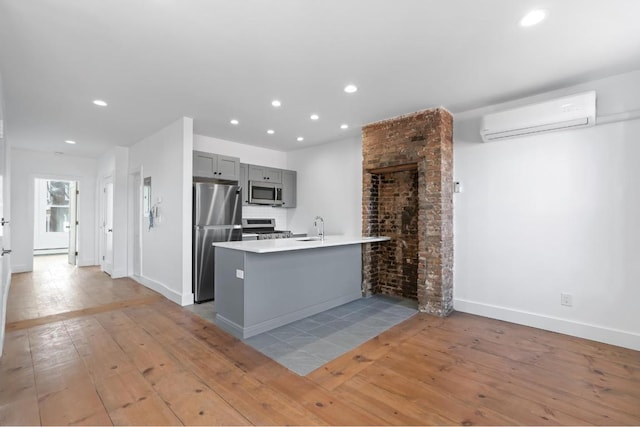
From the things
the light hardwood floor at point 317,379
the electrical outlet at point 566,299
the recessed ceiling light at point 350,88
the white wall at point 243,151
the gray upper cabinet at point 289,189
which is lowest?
the light hardwood floor at point 317,379

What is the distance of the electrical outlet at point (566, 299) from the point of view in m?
3.14

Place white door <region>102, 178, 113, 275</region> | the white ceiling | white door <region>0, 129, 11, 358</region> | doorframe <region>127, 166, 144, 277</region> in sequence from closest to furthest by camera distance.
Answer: the white ceiling → white door <region>0, 129, 11, 358</region> → doorframe <region>127, 166, 144, 277</region> → white door <region>102, 178, 113, 275</region>

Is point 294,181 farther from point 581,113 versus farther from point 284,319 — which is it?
point 581,113

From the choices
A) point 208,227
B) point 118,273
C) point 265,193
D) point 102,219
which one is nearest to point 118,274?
point 118,273

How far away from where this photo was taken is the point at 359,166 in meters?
5.07

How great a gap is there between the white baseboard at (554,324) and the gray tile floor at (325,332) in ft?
2.50

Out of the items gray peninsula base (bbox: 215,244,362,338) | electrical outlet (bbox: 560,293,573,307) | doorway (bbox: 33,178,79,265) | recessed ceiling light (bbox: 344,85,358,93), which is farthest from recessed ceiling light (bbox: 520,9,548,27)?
doorway (bbox: 33,178,79,265)

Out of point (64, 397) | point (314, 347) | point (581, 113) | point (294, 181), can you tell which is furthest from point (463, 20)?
point (294, 181)

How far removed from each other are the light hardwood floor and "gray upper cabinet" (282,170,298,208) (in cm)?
321

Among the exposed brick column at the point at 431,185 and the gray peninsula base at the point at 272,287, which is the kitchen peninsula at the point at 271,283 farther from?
the exposed brick column at the point at 431,185

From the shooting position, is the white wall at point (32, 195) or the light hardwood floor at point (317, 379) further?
the white wall at point (32, 195)

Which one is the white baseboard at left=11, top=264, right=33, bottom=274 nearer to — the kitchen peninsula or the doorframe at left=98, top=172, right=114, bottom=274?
the doorframe at left=98, top=172, right=114, bottom=274

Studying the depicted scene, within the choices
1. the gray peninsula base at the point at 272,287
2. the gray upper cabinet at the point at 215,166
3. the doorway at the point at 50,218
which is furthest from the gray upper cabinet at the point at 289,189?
the doorway at the point at 50,218

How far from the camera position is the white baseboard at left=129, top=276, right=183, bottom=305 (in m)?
4.18
